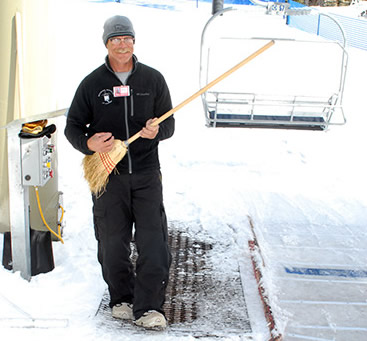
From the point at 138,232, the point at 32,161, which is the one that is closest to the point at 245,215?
the point at 138,232

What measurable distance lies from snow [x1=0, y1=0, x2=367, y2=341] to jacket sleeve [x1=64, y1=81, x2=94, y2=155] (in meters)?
1.16

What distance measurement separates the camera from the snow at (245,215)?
392 centimetres

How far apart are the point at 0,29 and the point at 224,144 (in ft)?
17.4

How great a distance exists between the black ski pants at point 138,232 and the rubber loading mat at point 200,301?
9.8 inches

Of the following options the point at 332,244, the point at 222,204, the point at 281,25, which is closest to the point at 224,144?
the point at 222,204

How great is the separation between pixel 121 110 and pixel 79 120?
30 cm

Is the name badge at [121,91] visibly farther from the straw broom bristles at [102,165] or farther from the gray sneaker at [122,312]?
the gray sneaker at [122,312]

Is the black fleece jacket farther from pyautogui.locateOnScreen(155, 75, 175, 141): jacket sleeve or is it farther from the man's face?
the man's face

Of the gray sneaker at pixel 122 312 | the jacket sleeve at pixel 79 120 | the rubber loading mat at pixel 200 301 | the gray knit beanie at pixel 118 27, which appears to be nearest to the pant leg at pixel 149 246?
the gray sneaker at pixel 122 312

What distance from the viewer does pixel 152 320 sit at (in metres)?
3.62

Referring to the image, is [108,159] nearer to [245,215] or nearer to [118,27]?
[118,27]

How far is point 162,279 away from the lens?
3.71 metres

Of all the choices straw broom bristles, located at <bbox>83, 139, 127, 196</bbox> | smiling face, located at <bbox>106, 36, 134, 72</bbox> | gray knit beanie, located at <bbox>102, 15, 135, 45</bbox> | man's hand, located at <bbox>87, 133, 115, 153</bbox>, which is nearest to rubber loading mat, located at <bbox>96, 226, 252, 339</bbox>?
straw broom bristles, located at <bbox>83, 139, 127, 196</bbox>

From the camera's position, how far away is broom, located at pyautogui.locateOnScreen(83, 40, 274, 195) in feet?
11.6
